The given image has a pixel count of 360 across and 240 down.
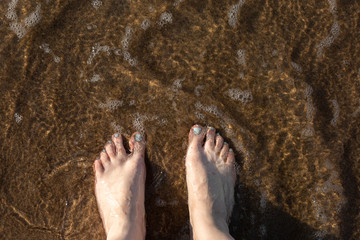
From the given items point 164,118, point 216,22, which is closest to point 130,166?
point 164,118

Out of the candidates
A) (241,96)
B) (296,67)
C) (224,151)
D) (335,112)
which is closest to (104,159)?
(224,151)

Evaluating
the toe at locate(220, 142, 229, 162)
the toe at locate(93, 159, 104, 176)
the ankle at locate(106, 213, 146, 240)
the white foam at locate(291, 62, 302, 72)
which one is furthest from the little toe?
the white foam at locate(291, 62, 302, 72)

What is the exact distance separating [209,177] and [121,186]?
27.1 inches

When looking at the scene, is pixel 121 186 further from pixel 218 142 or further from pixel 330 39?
pixel 330 39

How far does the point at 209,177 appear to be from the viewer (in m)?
2.86

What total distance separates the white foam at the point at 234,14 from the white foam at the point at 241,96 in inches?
20.2

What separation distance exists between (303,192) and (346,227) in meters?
0.40

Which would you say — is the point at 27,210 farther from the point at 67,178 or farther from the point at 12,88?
the point at 12,88

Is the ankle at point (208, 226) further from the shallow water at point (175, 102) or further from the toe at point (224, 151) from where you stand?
the toe at point (224, 151)

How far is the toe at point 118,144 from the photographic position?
2.85 metres

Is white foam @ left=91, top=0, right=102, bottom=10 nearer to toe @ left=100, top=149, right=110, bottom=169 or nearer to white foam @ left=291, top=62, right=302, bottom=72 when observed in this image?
toe @ left=100, top=149, right=110, bottom=169

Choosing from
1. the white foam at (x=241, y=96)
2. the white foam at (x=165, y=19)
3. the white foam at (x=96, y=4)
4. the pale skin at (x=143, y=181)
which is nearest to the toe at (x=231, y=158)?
the pale skin at (x=143, y=181)

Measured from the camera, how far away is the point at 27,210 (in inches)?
109

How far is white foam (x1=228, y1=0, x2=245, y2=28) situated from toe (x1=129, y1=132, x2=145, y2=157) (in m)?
1.12
